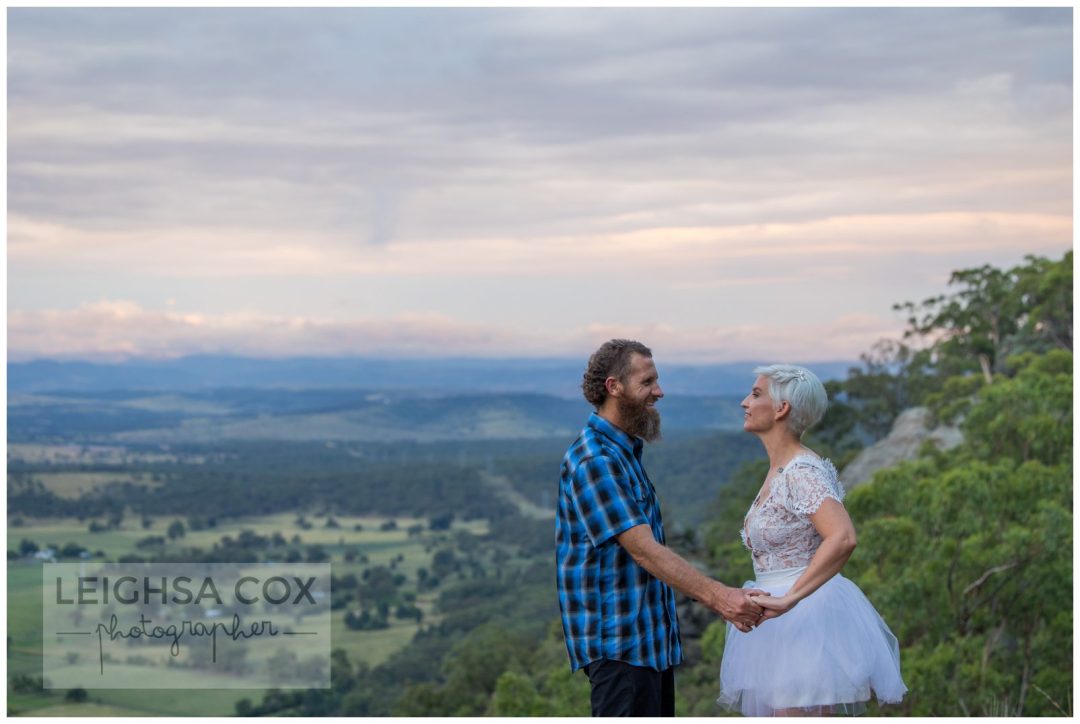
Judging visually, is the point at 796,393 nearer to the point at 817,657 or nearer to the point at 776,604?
the point at 776,604

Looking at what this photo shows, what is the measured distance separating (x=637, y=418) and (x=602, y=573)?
41 cm

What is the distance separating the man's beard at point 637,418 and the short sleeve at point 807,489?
386 millimetres

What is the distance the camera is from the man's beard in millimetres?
3529

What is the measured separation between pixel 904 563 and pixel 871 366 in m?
34.5

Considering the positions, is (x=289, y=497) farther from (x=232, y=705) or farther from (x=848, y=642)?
(x=848, y=642)

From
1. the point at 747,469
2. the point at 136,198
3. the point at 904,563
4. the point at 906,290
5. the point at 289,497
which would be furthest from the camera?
the point at 136,198

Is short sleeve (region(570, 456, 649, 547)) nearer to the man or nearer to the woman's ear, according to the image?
the man

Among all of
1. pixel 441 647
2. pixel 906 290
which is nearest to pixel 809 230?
pixel 906 290

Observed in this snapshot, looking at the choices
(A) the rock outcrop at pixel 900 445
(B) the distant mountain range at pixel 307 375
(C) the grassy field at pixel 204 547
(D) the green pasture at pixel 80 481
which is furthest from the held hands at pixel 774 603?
(B) the distant mountain range at pixel 307 375

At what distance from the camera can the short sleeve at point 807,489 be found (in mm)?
3324

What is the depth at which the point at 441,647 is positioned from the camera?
176 feet

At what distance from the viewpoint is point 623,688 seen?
11.3 ft

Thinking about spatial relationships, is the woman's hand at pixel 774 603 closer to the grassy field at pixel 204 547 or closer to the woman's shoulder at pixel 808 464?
the woman's shoulder at pixel 808 464

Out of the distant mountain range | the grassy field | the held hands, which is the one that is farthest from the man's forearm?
the distant mountain range
